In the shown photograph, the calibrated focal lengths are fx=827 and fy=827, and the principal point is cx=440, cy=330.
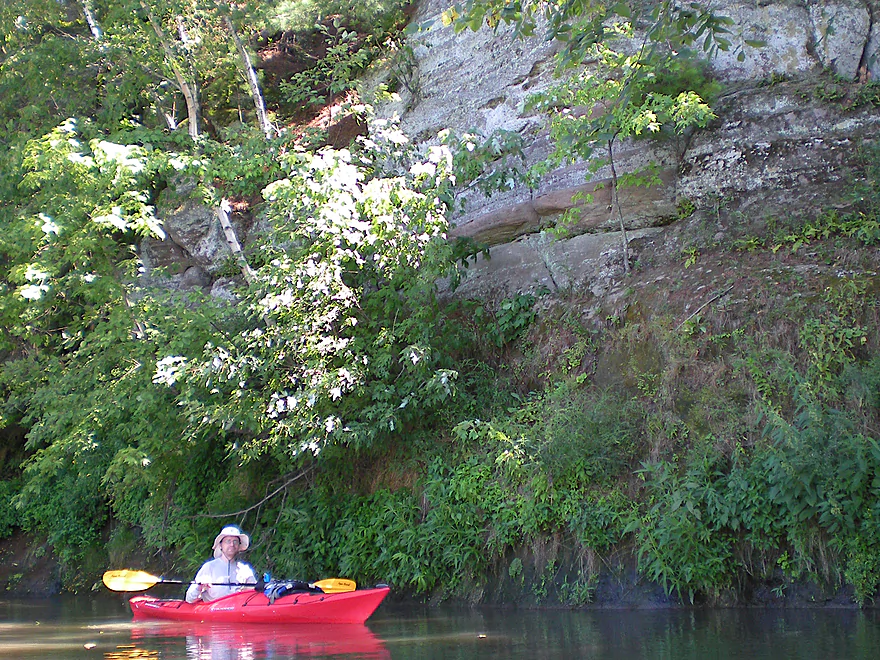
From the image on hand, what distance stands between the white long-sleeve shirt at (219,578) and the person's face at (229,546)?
61mm

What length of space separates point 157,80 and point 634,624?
12.3 meters

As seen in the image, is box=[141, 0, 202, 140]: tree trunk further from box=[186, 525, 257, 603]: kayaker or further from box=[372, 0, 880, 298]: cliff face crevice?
box=[186, 525, 257, 603]: kayaker

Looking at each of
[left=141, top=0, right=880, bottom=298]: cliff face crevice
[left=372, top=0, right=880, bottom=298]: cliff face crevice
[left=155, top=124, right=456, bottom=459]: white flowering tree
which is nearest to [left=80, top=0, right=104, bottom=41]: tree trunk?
[left=141, top=0, right=880, bottom=298]: cliff face crevice

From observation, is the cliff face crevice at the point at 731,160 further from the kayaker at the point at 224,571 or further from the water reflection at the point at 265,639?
the water reflection at the point at 265,639

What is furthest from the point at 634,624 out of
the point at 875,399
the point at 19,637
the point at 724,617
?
the point at 19,637

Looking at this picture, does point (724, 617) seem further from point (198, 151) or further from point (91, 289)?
point (198, 151)

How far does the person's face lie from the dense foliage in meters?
1.08

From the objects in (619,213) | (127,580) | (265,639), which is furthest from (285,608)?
(619,213)

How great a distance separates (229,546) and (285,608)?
1432 mm

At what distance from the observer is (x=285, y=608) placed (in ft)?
23.2

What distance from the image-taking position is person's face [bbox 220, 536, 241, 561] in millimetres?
→ 8250

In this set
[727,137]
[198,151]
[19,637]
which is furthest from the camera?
[198,151]

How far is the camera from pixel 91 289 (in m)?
11.1

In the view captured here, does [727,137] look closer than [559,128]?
No
